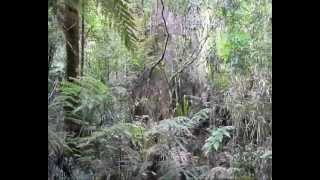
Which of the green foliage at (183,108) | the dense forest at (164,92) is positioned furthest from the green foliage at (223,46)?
the green foliage at (183,108)

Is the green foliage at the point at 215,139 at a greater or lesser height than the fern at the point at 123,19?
lesser

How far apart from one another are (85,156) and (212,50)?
2.60 ft

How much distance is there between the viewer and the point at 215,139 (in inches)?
75.7

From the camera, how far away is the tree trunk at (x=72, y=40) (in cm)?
177

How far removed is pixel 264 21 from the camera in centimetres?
185

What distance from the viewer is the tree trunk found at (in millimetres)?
1774

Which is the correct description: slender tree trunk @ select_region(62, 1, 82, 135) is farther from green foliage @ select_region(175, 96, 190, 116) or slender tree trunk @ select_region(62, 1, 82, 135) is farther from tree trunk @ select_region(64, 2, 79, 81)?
green foliage @ select_region(175, 96, 190, 116)

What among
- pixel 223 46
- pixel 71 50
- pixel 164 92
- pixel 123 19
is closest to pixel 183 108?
pixel 164 92

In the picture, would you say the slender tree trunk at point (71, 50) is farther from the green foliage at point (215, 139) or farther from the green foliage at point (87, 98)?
the green foliage at point (215, 139)

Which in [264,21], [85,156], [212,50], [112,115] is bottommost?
[85,156]

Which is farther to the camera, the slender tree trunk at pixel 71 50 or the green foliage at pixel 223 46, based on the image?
the green foliage at pixel 223 46

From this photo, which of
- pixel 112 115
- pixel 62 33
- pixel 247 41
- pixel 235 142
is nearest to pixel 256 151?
pixel 235 142
